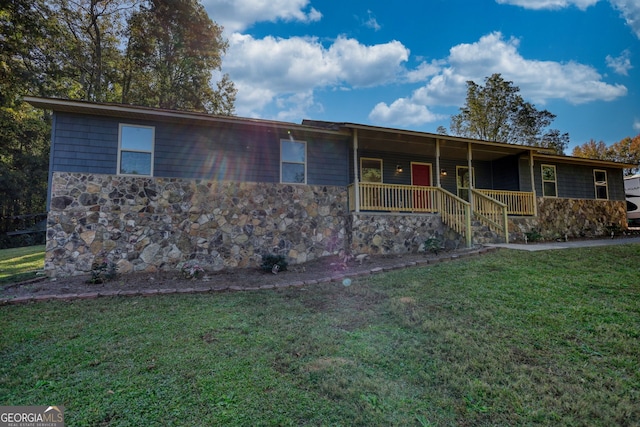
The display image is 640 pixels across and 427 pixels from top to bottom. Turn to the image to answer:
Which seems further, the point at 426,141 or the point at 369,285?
the point at 426,141

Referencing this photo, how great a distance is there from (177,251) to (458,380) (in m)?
7.24

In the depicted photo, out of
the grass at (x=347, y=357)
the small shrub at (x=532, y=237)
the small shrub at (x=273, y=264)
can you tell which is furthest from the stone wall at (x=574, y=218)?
the small shrub at (x=273, y=264)

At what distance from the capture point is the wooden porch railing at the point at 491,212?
31.6ft

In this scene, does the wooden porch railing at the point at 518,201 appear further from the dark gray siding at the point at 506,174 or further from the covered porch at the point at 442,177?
the dark gray siding at the point at 506,174

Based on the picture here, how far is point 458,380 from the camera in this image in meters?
2.71

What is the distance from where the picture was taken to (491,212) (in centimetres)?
1026

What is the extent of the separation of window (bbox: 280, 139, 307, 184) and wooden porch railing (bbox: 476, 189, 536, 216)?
7.52 m

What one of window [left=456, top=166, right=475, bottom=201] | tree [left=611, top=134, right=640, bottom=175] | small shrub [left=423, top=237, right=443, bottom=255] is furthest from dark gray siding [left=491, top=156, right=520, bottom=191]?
tree [left=611, top=134, right=640, bottom=175]

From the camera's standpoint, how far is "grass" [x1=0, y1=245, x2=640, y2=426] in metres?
2.33

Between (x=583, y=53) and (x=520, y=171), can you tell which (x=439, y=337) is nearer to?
(x=520, y=171)

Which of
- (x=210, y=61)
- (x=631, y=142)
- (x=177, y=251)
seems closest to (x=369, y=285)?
(x=177, y=251)

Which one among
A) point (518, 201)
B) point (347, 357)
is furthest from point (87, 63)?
point (518, 201)

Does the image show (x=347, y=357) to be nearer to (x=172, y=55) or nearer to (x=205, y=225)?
(x=205, y=225)

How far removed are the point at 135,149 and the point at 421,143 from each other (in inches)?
355
